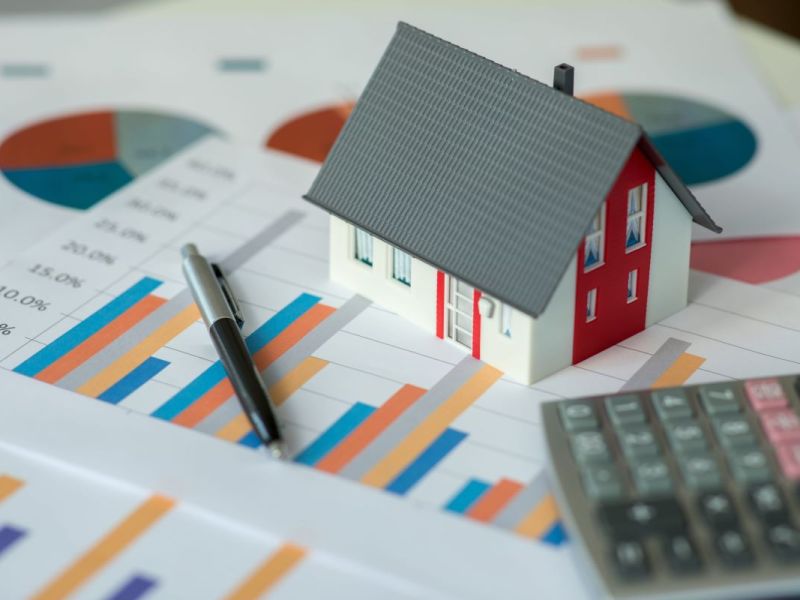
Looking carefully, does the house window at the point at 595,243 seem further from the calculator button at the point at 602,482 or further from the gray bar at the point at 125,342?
the gray bar at the point at 125,342

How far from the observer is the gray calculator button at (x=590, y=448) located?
76cm

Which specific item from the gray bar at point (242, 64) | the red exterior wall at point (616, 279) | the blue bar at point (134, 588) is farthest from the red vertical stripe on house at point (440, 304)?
the gray bar at point (242, 64)

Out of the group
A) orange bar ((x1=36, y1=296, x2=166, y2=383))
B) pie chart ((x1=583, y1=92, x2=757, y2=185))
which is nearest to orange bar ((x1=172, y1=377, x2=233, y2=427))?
orange bar ((x1=36, y1=296, x2=166, y2=383))

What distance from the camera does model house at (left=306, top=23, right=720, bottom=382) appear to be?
32.8 inches

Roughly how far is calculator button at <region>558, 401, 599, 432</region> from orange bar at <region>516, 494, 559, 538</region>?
5cm

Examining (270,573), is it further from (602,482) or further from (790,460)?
(790,460)

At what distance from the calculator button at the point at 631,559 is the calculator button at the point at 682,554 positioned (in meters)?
0.01

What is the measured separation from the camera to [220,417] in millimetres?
854

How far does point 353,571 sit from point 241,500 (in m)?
0.09

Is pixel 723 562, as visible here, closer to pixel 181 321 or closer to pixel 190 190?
pixel 181 321

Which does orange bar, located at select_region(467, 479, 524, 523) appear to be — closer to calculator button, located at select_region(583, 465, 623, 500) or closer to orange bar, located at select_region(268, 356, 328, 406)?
calculator button, located at select_region(583, 465, 623, 500)

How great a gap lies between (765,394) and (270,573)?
34cm

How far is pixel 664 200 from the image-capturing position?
91 cm

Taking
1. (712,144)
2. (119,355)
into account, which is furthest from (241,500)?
(712,144)
